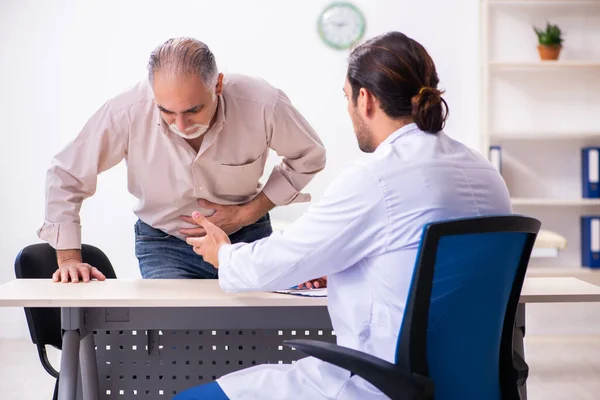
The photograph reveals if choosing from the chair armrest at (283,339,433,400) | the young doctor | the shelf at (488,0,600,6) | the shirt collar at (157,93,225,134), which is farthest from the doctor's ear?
the shelf at (488,0,600,6)

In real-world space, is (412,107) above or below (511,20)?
below

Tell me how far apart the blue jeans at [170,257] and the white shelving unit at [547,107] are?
2703 mm

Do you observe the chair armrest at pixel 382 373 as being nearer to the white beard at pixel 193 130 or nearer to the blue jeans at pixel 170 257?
the white beard at pixel 193 130

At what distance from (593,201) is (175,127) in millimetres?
3093

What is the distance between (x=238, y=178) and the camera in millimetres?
2410

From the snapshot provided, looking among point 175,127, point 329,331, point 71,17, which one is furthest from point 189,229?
point 71,17

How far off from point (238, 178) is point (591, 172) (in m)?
2.86

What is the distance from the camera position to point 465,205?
4.66 ft

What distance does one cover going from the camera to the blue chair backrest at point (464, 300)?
126cm

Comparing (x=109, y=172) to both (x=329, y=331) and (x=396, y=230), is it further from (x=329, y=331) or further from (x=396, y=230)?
(x=396, y=230)

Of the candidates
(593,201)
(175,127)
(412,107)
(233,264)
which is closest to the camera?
(412,107)

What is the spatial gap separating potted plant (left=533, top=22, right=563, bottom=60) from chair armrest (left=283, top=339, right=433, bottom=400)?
3596 mm

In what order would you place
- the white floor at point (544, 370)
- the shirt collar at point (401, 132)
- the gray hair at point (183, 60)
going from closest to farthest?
the shirt collar at point (401, 132)
the gray hair at point (183, 60)
the white floor at point (544, 370)

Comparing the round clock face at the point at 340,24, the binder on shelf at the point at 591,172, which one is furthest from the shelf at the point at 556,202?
the round clock face at the point at 340,24
